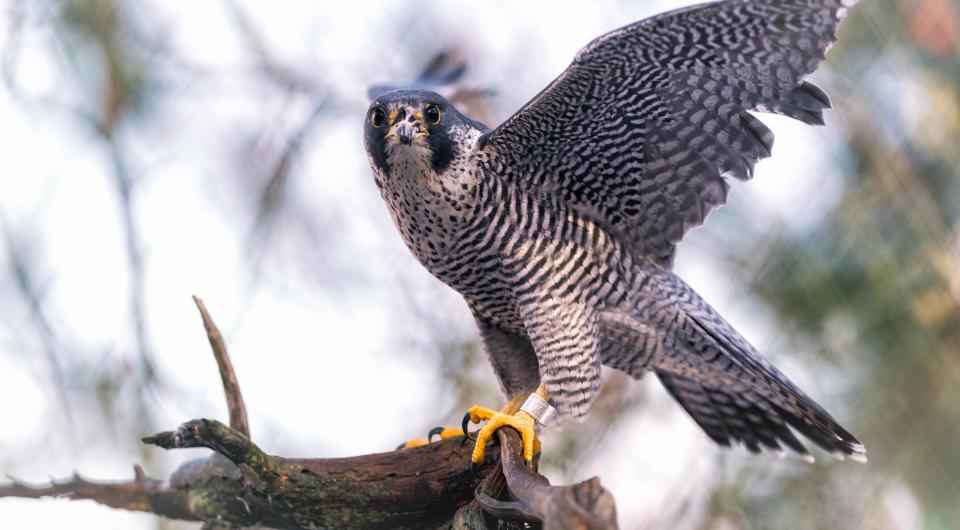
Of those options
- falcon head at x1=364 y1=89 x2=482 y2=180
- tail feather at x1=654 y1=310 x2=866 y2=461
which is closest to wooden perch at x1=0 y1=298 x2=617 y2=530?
falcon head at x1=364 y1=89 x2=482 y2=180

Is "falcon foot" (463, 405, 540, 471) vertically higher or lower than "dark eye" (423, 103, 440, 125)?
lower

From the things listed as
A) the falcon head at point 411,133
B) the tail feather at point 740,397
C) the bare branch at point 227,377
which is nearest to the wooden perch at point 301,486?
the bare branch at point 227,377

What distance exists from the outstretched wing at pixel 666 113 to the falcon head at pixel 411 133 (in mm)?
145

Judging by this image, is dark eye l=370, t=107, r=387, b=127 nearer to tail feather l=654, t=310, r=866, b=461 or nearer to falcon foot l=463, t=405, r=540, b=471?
falcon foot l=463, t=405, r=540, b=471

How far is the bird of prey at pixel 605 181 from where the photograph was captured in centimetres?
251

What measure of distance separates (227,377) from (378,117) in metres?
0.90

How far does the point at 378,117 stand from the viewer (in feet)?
8.61

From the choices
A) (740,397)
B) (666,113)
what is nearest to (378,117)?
(666,113)

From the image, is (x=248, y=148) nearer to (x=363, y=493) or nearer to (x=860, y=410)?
(x=363, y=493)

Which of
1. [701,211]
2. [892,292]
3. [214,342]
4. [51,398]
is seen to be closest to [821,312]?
[892,292]

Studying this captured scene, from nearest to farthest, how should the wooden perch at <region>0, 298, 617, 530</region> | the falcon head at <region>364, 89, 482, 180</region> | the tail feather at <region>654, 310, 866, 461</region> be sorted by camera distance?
1. the wooden perch at <region>0, 298, 617, 530</region>
2. the falcon head at <region>364, 89, 482, 180</region>
3. the tail feather at <region>654, 310, 866, 461</region>

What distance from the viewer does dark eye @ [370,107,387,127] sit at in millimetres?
2607

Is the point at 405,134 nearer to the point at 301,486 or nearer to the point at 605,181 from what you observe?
the point at 605,181

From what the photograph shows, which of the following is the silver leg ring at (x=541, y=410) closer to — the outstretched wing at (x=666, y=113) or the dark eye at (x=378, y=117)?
the outstretched wing at (x=666, y=113)
